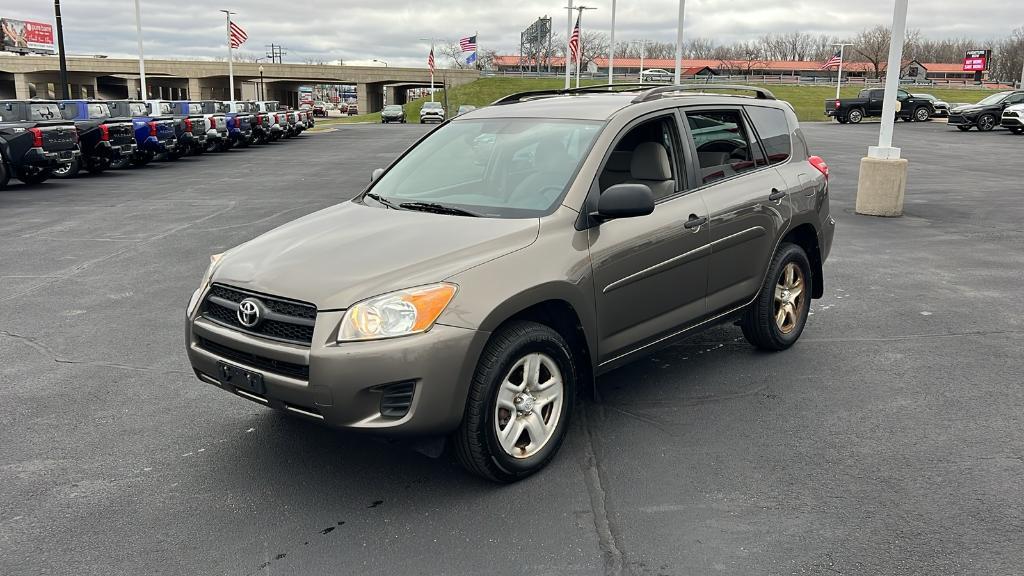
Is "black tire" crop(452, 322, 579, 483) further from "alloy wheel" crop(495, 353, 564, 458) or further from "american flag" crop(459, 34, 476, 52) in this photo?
"american flag" crop(459, 34, 476, 52)

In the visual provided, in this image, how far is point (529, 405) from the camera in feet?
13.0

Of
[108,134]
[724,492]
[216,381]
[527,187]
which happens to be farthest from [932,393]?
[108,134]

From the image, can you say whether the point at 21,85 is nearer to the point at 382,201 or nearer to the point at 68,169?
the point at 68,169

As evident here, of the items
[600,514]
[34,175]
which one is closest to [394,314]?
[600,514]

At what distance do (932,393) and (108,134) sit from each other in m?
19.1

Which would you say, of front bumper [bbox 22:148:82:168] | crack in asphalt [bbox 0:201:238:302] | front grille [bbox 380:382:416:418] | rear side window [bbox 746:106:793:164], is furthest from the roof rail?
front bumper [bbox 22:148:82:168]

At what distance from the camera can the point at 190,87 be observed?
10662cm

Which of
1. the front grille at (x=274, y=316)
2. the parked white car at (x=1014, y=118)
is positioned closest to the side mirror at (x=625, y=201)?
the front grille at (x=274, y=316)

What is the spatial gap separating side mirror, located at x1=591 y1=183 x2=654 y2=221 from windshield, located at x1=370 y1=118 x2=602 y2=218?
28 centimetres

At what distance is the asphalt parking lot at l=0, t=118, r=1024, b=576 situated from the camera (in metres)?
3.36

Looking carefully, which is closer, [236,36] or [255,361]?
[255,361]

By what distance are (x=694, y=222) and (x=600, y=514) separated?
1.94m

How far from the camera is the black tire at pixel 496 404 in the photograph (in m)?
3.68

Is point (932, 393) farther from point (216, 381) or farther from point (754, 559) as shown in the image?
point (216, 381)
